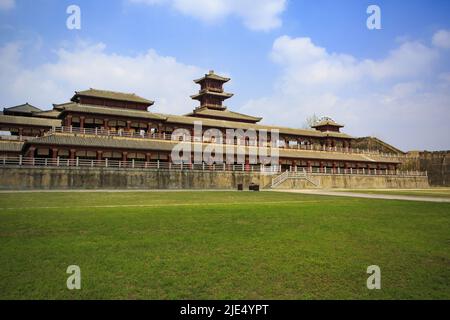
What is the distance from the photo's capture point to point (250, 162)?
48.0 metres

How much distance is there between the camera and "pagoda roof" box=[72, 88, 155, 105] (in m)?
42.0

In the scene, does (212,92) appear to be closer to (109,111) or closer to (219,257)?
(109,111)

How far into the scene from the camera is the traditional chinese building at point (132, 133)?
37656 millimetres

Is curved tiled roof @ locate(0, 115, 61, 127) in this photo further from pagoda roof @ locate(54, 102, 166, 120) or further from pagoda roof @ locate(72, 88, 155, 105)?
pagoda roof @ locate(72, 88, 155, 105)

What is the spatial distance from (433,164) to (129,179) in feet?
188

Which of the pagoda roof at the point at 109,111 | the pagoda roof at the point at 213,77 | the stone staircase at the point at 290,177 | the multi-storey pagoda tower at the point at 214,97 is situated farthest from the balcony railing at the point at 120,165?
the pagoda roof at the point at 213,77

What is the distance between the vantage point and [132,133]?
1654 inches

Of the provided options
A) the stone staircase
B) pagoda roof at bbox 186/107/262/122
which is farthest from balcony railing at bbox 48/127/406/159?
the stone staircase

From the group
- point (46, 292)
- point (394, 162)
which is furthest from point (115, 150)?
point (394, 162)

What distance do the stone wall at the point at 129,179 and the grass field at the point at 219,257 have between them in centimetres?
2134

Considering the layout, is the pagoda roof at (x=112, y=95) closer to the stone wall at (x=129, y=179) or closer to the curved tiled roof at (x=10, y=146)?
the curved tiled roof at (x=10, y=146)
